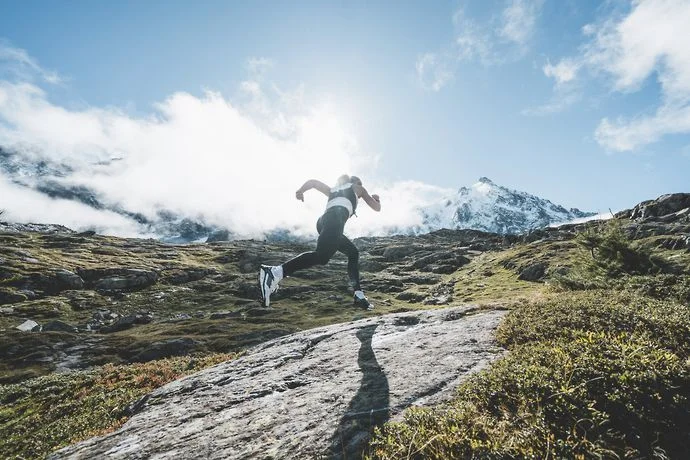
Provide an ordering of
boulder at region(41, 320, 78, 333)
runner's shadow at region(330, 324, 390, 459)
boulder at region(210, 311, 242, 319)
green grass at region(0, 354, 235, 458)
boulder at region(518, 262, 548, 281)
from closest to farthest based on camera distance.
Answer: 1. runner's shadow at region(330, 324, 390, 459)
2. green grass at region(0, 354, 235, 458)
3. boulder at region(41, 320, 78, 333)
4. boulder at region(210, 311, 242, 319)
5. boulder at region(518, 262, 548, 281)

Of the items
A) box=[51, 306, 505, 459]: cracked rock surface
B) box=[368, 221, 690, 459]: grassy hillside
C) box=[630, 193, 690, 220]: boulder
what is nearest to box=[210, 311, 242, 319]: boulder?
box=[51, 306, 505, 459]: cracked rock surface

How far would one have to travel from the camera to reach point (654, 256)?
22.3 metres

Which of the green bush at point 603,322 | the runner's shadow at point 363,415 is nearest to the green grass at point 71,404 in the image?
the runner's shadow at point 363,415

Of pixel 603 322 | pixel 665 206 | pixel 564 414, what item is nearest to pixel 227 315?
pixel 603 322

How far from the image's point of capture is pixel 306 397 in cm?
567

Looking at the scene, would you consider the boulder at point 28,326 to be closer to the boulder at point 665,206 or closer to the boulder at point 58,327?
the boulder at point 58,327

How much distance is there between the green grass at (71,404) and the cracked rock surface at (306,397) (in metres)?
1.91

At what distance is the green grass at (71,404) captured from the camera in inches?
419

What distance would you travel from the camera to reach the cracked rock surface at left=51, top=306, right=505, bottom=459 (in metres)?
4.52

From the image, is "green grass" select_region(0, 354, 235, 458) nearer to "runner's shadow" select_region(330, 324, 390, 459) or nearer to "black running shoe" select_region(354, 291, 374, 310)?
"black running shoe" select_region(354, 291, 374, 310)

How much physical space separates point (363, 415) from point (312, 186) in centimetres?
805

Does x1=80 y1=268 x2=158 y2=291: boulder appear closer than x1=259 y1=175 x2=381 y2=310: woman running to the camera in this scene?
No

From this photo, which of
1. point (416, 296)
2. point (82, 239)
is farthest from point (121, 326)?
point (82, 239)

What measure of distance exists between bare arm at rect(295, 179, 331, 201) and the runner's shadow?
635 centimetres
